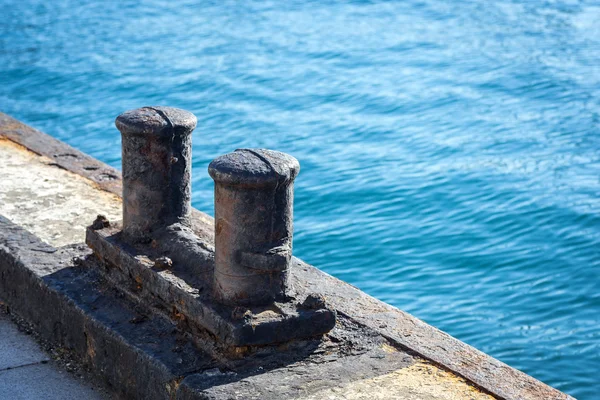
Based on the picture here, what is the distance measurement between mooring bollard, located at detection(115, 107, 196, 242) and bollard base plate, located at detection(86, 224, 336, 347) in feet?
0.44

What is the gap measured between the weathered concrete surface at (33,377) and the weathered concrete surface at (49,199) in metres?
0.69

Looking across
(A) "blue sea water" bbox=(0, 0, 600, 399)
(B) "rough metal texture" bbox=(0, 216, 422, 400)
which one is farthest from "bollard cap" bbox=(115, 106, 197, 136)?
(A) "blue sea water" bbox=(0, 0, 600, 399)

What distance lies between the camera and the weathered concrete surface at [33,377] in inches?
150

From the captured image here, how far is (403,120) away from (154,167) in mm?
7275

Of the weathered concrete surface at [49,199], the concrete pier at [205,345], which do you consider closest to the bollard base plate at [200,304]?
the concrete pier at [205,345]

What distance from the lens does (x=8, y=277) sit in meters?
4.57

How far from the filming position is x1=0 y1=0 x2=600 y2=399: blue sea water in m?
7.45

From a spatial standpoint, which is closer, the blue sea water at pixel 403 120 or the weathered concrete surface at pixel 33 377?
the weathered concrete surface at pixel 33 377

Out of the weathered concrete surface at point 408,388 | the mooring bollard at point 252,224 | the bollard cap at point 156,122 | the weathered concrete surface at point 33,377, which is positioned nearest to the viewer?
the weathered concrete surface at point 408,388

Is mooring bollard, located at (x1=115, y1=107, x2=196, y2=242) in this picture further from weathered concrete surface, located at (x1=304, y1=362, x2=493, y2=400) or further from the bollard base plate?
weathered concrete surface, located at (x1=304, y1=362, x2=493, y2=400)

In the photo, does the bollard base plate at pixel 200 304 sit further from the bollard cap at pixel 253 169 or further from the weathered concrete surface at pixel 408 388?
the bollard cap at pixel 253 169

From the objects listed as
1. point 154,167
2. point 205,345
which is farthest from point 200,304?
point 154,167

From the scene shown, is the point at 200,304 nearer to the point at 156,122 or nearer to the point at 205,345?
the point at 205,345

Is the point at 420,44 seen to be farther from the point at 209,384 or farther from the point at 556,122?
the point at 209,384
